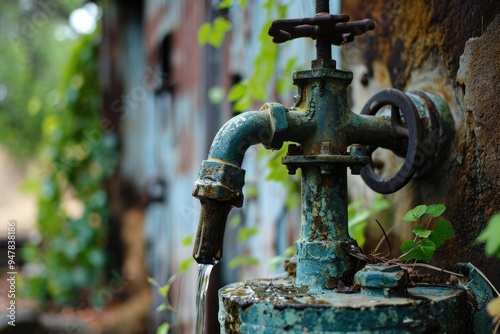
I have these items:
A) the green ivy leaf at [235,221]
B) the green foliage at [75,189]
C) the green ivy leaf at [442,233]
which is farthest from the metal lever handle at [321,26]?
the green foliage at [75,189]

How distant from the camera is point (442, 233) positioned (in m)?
1.34

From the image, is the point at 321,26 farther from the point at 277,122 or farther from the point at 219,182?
the point at 219,182

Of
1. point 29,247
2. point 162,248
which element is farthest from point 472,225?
point 29,247

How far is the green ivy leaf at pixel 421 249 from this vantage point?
1.33 m

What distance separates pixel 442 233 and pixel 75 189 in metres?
4.81

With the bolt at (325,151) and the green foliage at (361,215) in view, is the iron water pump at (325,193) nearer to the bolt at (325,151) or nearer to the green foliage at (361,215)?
the bolt at (325,151)

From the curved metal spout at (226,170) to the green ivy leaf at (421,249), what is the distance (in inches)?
14.3

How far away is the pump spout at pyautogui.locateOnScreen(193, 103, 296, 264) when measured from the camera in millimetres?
1228

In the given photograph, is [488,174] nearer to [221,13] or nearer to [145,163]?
[221,13]

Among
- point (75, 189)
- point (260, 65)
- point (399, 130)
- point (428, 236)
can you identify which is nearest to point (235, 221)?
point (260, 65)

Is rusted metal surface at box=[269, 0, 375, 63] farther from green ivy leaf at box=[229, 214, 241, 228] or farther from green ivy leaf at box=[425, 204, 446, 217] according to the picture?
green ivy leaf at box=[229, 214, 241, 228]

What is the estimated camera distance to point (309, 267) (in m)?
1.32

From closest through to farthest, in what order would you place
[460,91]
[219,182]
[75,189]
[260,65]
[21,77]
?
[219,182] → [460,91] → [260,65] → [75,189] → [21,77]

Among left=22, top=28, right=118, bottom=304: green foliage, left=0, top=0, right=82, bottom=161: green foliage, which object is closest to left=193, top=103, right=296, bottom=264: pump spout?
left=22, top=28, right=118, bottom=304: green foliage
